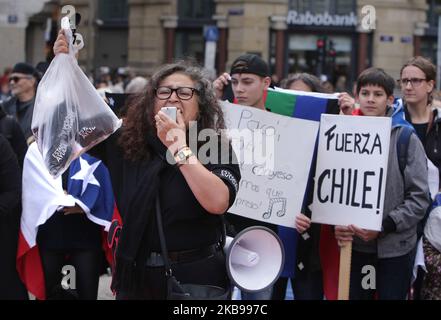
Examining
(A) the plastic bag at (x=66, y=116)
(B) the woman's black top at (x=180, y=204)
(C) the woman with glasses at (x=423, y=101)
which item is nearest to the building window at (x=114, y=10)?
(C) the woman with glasses at (x=423, y=101)

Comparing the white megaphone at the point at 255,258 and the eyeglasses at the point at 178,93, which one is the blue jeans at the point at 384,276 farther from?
the eyeglasses at the point at 178,93

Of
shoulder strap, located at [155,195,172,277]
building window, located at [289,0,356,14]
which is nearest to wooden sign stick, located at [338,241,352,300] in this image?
shoulder strap, located at [155,195,172,277]

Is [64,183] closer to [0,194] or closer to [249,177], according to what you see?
[0,194]

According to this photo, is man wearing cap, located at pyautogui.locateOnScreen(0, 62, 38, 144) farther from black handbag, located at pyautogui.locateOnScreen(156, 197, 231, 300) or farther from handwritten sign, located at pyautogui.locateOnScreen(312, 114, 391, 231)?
black handbag, located at pyautogui.locateOnScreen(156, 197, 231, 300)

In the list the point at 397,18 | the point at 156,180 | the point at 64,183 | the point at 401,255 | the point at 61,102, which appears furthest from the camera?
the point at 397,18

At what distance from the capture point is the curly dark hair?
12.3ft

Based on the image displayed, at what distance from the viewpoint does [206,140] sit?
3736 millimetres

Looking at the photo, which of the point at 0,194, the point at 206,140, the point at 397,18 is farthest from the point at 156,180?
the point at 397,18

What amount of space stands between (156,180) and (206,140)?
0.30 m

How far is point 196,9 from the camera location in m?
28.6

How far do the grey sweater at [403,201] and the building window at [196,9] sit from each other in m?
23.5

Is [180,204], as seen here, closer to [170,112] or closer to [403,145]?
[170,112]

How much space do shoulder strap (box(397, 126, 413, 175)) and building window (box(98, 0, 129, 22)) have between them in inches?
999
